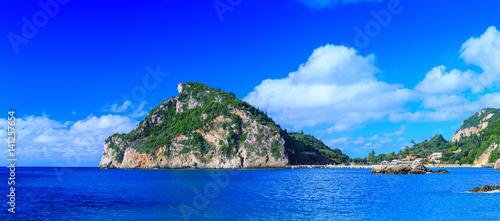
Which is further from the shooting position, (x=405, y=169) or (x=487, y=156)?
(x=487, y=156)

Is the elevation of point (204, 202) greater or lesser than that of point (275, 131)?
lesser

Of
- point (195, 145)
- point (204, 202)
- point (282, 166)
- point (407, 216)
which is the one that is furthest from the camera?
point (195, 145)

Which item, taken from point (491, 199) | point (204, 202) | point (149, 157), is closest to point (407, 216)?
point (491, 199)

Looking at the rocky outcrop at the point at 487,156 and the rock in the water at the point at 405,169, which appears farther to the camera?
the rocky outcrop at the point at 487,156

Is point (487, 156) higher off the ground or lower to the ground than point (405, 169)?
higher

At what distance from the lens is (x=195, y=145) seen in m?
196

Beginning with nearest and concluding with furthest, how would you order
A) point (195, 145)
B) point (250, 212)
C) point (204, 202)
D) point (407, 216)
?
point (407, 216), point (250, 212), point (204, 202), point (195, 145)

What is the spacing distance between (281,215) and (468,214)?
16321 mm

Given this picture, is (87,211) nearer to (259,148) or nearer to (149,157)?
(259,148)

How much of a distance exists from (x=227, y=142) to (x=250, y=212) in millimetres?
160256

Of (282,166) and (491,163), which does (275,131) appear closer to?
(282,166)

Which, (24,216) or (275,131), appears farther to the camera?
(275,131)

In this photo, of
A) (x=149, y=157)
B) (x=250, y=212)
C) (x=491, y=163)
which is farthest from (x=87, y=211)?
(x=491, y=163)

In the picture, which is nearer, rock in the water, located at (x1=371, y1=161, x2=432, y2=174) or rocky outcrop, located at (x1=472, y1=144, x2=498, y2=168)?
rock in the water, located at (x1=371, y1=161, x2=432, y2=174)
